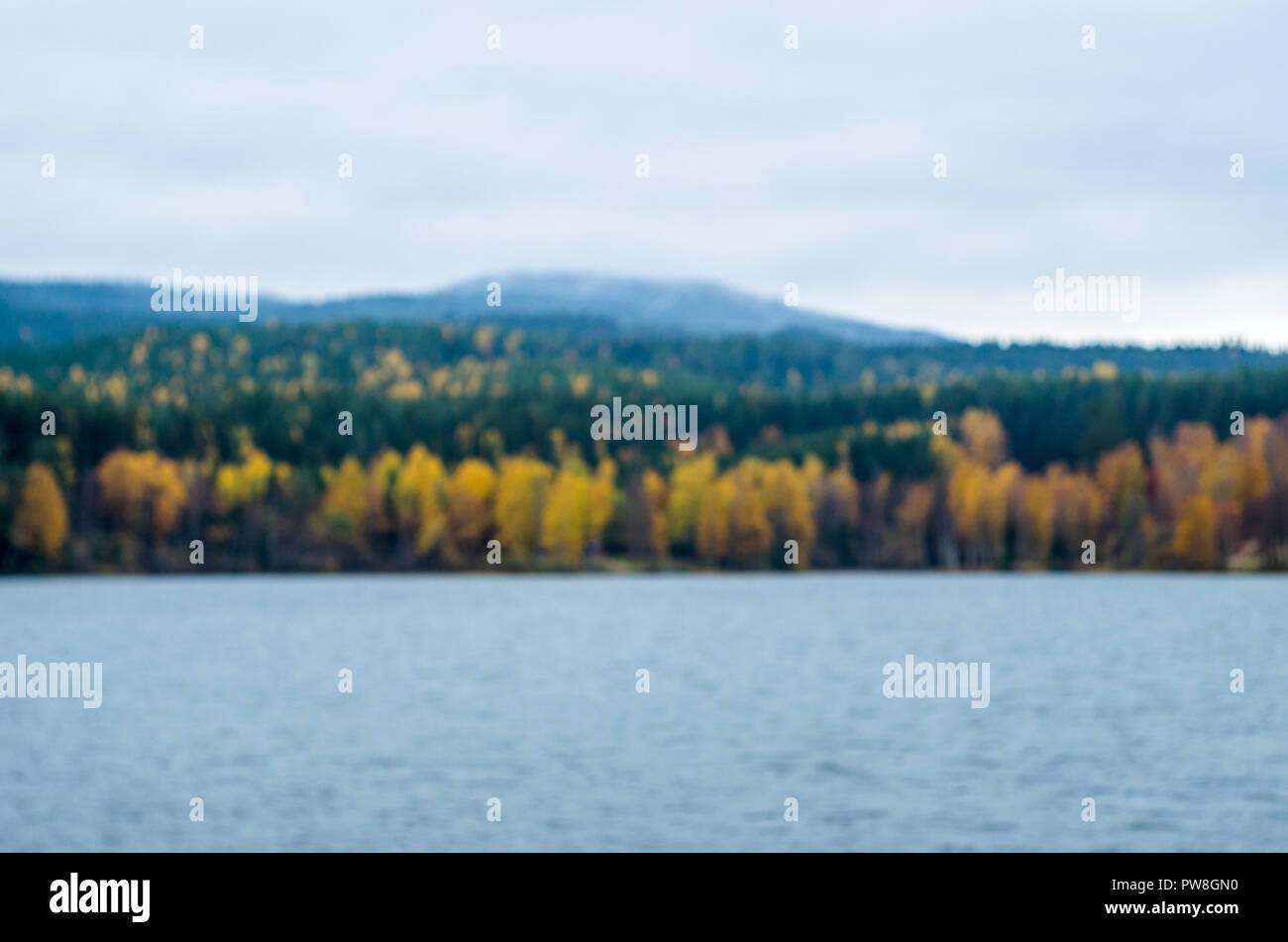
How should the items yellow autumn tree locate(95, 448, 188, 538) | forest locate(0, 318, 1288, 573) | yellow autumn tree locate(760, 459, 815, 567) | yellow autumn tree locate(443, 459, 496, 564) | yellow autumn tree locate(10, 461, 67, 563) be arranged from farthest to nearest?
yellow autumn tree locate(443, 459, 496, 564) → yellow autumn tree locate(760, 459, 815, 567) → yellow autumn tree locate(95, 448, 188, 538) → forest locate(0, 318, 1288, 573) → yellow autumn tree locate(10, 461, 67, 563)

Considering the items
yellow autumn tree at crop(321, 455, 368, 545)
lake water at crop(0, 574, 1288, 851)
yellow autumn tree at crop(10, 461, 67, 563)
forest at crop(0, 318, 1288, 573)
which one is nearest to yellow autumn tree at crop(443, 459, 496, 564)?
forest at crop(0, 318, 1288, 573)

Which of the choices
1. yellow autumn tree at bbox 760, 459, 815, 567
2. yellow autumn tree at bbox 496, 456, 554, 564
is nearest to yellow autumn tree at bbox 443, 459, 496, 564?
yellow autumn tree at bbox 496, 456, 554, 564

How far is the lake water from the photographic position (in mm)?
30359

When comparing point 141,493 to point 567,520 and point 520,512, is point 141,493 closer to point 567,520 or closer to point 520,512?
point 520,512

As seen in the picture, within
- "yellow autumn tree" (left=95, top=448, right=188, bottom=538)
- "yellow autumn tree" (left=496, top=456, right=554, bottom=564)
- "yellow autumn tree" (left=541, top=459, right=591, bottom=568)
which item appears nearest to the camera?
"yellow autumn tree" (left=541, top=459, right=591, bottom=568)

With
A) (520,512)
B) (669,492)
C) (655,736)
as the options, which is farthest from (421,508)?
(655,736)

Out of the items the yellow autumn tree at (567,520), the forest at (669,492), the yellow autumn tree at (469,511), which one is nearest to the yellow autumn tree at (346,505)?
the forest at (669,492)

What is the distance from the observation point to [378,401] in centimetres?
18200

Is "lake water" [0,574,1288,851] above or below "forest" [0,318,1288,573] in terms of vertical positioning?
below

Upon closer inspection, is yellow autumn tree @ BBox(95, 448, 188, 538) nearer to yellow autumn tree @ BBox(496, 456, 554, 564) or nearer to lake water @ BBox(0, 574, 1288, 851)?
yellow autumn tree @ BBox(496, 456, 554, 564)

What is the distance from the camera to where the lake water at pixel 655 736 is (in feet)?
99.6

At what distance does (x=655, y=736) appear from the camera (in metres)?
41.9

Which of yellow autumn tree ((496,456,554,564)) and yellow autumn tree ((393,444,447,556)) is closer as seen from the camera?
yellow autumn tree ((496,456,554,564))
